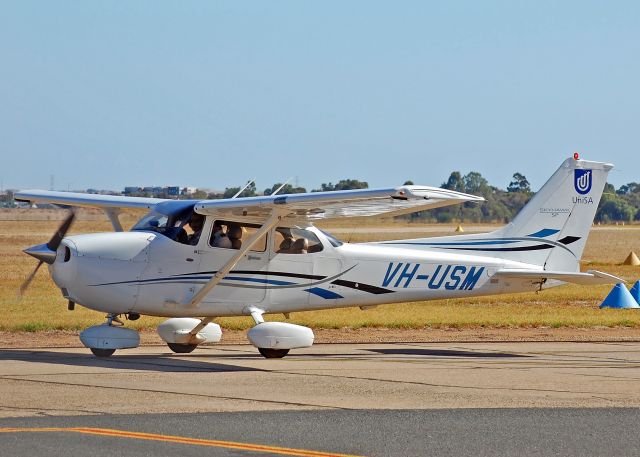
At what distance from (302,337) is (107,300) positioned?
2.65 meters

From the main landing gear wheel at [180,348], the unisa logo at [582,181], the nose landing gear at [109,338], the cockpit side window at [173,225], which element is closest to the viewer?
the nose landing gear at [109,338]

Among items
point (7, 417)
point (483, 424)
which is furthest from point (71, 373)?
point (483, 424)

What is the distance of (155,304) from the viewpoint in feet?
50.2

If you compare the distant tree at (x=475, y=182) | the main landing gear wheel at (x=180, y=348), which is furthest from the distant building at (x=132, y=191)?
the distant tree at (x=475, y=182)

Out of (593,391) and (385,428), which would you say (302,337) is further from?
(385,428)

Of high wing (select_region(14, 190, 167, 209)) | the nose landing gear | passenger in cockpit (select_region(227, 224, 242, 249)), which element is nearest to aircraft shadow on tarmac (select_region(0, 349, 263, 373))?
the nose landing gear

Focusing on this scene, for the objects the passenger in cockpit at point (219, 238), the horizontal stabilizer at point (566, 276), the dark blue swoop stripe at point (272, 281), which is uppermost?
the passenger in cockpit at point (219, 238)

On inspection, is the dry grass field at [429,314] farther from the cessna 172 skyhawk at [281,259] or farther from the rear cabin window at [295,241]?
the rear cabin window at [295,241]

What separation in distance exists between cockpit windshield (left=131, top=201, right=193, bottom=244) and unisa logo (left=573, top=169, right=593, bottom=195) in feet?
20.0

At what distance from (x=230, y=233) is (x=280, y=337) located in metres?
1.72

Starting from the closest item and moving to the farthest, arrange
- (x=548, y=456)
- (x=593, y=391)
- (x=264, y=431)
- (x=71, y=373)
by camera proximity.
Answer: (x=548, y=456)
(x=264, y=431)
(x=593, y=391)
(x=71, y=373)

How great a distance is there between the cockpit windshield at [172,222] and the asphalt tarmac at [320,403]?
1.71 meters

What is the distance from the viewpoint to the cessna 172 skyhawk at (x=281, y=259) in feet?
48.5

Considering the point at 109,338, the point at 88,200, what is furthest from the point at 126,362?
the point at 88,200
